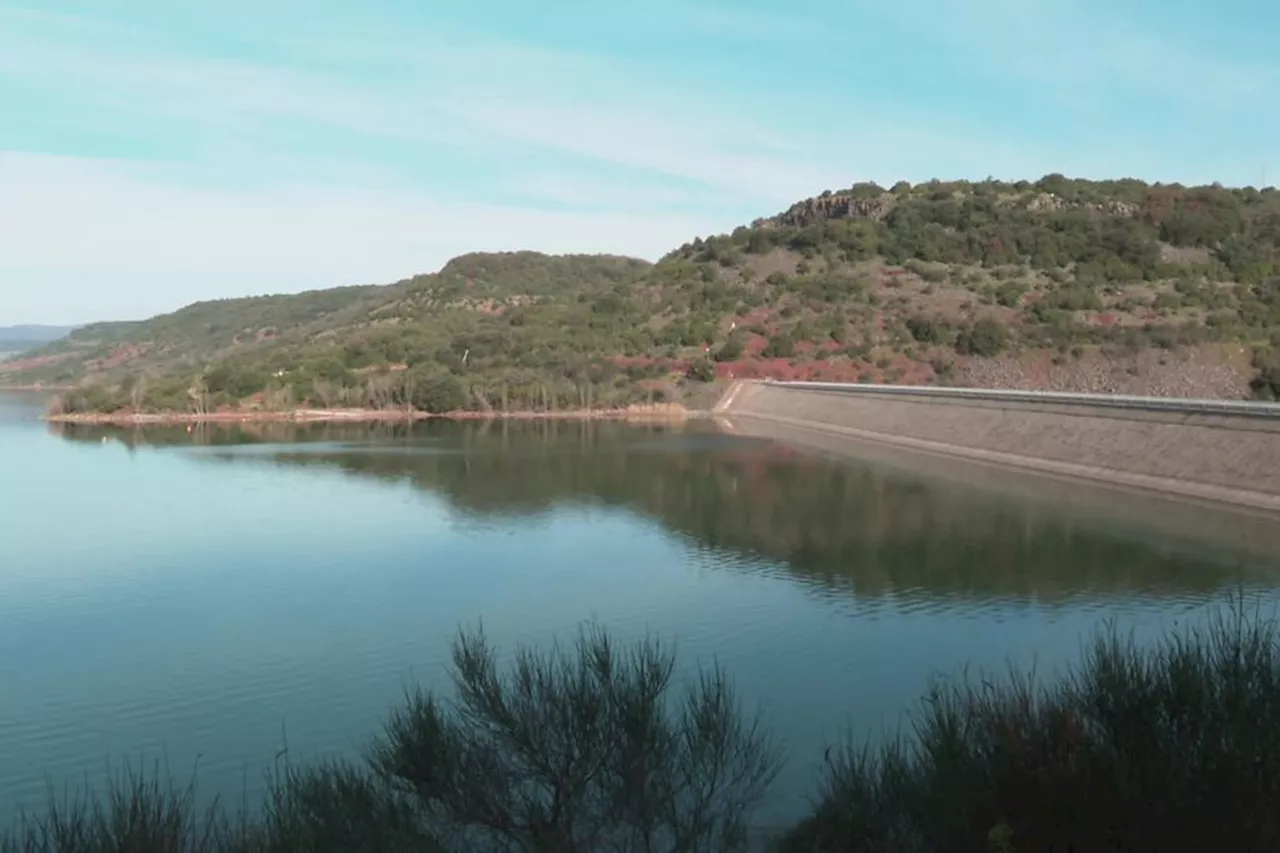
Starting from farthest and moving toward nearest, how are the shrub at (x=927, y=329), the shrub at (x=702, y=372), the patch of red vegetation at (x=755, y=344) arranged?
the patch of red vegetation at (x=755, y=344) → the shrub at (x=702, y=372) → the shrub at (x=927, y=329)

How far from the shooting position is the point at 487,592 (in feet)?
59.5

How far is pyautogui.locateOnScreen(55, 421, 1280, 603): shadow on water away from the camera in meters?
18.7

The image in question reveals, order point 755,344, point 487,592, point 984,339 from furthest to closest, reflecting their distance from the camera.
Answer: point 755,344 < point 984,339 < point 487,592

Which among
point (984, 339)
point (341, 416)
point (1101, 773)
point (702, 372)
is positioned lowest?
point (341, 416)

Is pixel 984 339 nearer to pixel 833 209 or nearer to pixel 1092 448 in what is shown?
pixel 1092 448

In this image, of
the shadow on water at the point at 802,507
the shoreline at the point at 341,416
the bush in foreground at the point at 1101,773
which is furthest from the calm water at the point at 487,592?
the shoreline at the point at 341,416

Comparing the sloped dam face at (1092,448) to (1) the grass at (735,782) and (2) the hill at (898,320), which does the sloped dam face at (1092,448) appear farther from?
(1) the grass at (735,782)

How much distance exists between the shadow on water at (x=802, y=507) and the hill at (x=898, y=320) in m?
15.9

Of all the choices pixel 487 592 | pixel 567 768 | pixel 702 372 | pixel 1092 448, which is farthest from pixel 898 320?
pixel 567 768

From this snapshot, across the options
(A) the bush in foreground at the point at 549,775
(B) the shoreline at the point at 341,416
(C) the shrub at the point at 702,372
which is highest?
(C) the shrub at the point at 702,372

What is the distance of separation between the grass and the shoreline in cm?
5441

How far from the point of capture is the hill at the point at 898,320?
59125mm

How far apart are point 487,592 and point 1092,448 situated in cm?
1982

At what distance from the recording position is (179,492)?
3195cm
